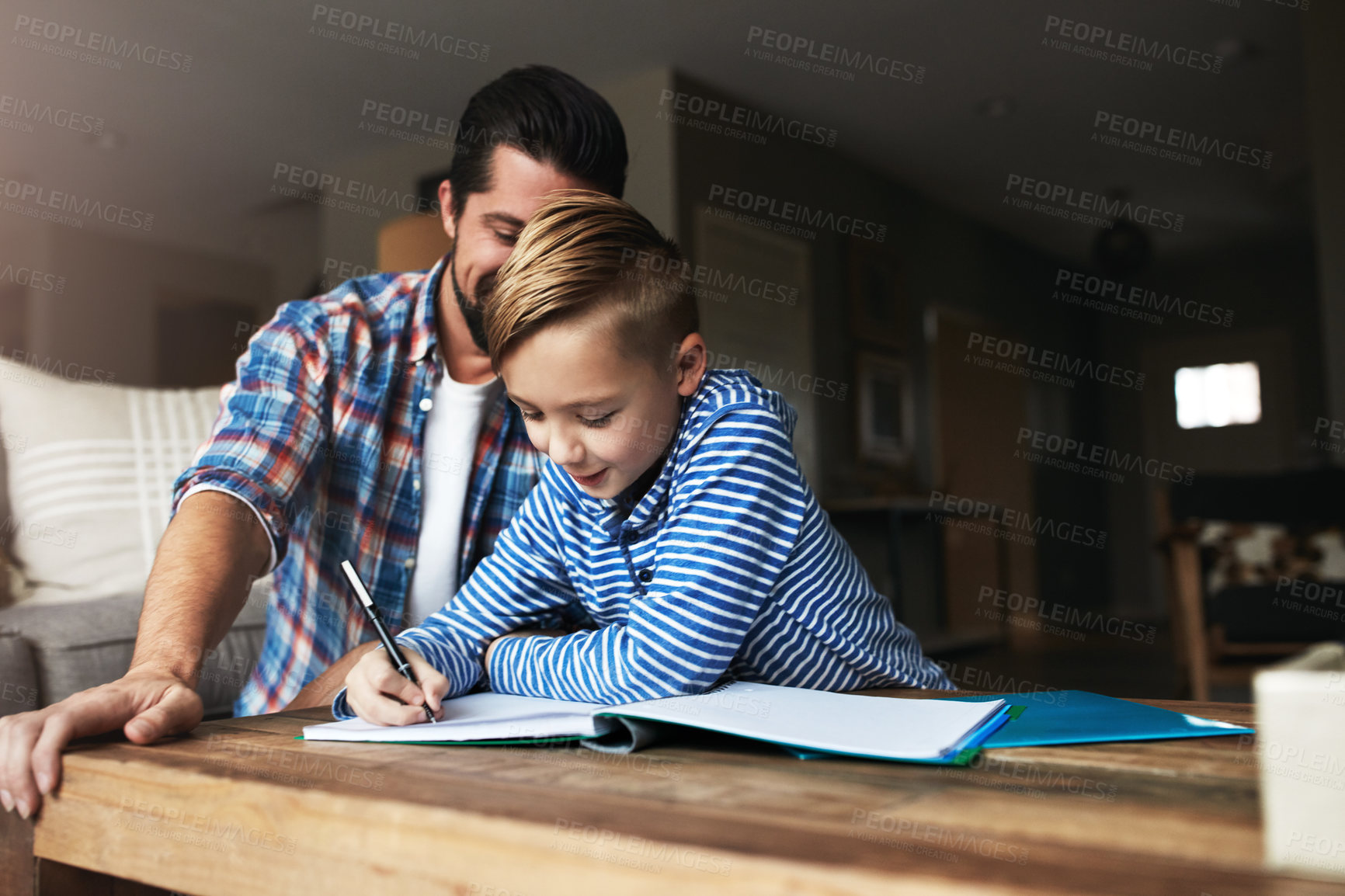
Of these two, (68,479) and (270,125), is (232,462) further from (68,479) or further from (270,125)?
(270,125)

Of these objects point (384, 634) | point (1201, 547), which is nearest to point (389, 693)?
point (384, 634)

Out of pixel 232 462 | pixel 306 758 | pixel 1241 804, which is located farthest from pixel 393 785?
pixel 232 462

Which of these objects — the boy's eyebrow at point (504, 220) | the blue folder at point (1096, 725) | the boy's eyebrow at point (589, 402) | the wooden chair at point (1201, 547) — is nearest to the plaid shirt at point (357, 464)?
the boy's eyebrow at point (504, 220)

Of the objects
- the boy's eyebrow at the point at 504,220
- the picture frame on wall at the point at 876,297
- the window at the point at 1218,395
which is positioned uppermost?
the picture frame on wall at the point at 876,297

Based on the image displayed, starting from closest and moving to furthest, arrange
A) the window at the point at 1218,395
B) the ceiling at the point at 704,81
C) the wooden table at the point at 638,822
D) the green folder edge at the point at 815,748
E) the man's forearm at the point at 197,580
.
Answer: the wooden table at the point at 638,822, the green folder edge at the point at 815,748, the man's forearm at the point at 197,580, the ceiling at the point at 704,81, the window at the point at 1218,395

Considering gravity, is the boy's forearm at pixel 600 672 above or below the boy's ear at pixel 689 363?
below

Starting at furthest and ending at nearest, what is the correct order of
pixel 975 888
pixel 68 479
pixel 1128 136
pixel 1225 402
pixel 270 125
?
pixel 1225 402 → pixel 1128 136 → pixel 270 125 → pixel 68 479 → pixel 975 888

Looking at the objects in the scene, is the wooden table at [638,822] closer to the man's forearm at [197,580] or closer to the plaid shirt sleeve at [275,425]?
the man's forearm at [197,580]

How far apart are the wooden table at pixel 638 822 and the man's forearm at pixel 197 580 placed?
0.64 feet

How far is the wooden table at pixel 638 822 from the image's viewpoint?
0.38 m

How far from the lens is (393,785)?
516mm

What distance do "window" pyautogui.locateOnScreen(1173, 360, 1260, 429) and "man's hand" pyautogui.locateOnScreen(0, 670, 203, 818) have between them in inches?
335

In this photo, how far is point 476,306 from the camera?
1351mm

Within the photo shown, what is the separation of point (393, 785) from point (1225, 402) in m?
8.61
